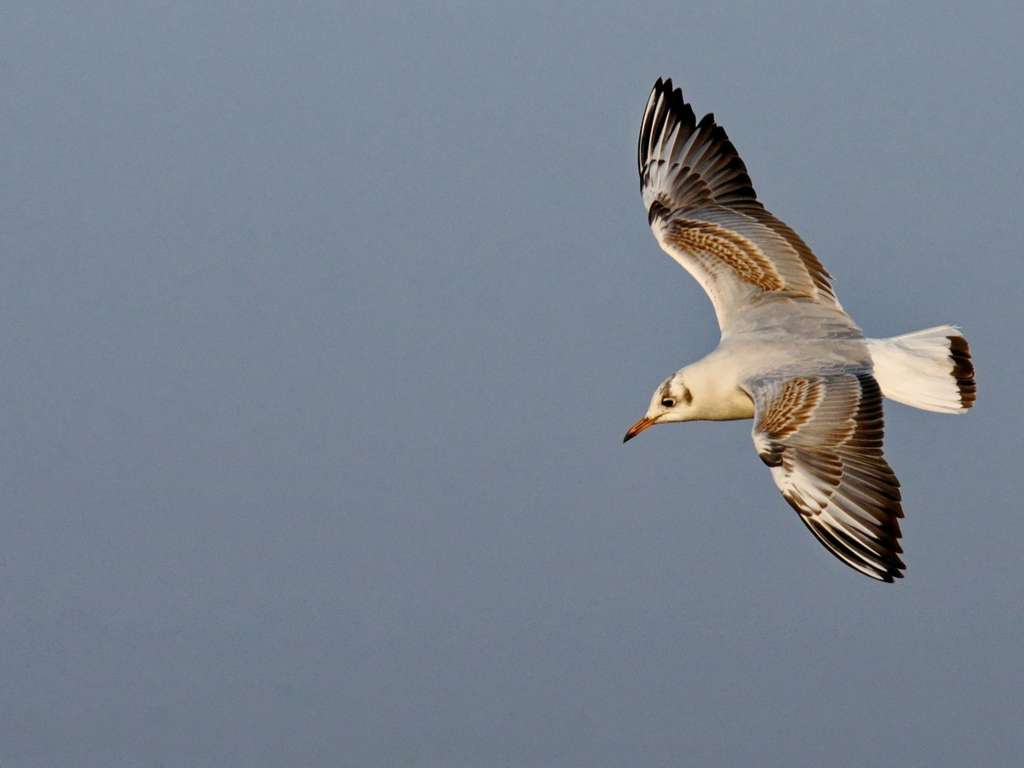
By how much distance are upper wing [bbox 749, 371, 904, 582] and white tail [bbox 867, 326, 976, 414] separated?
64cm

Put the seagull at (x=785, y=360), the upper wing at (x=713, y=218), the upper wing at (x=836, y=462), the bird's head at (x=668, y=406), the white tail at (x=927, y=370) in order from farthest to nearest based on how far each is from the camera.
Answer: the upper wing at (x=713, y=218) < the bird's head at (x=668, y=406) < the white tail at (x=927, y=370) < the seagull at (x=785, y=360) < the upper wing at (x=836, y=462)

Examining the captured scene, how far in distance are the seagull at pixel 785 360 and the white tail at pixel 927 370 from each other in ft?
0.04

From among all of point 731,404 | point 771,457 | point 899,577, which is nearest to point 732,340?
point 731,404

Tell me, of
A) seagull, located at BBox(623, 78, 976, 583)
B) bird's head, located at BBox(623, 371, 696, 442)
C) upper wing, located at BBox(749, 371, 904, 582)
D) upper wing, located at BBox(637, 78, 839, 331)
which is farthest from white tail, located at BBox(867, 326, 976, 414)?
bird's head, located at BBox(623, 371, 696, 442)

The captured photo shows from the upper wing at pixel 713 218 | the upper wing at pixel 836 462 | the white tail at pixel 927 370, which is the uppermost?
the upper wing at pixel 713 218

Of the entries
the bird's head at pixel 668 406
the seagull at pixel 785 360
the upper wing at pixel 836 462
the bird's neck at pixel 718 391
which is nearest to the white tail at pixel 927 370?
the seagull at pixel 785 360

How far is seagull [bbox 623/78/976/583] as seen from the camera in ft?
44.3

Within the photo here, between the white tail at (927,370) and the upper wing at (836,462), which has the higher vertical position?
the white tail at (927,370)

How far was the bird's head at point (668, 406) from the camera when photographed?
15.2m

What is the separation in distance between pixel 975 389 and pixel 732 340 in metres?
2.21

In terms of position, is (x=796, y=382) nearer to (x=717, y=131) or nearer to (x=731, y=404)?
(x=731, y=404)

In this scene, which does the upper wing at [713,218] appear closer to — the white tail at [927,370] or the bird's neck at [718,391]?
the white tail at [927,370]

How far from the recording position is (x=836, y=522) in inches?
527

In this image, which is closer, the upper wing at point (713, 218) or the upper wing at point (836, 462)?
the upper wing at point (836, 462)
